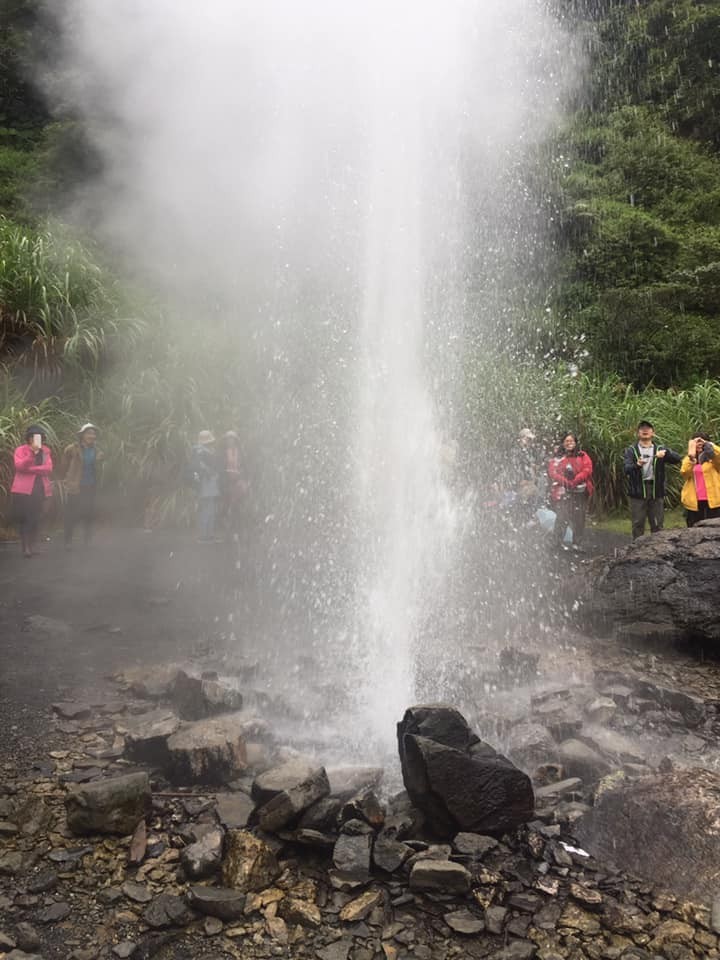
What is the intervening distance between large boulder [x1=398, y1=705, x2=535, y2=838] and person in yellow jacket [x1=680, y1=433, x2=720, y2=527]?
175 inches

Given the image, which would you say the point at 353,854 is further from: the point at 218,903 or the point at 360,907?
the point at 218,903

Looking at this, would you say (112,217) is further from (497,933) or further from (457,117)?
(497,933)

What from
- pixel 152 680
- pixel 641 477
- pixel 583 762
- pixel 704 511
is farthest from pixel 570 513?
pixel 152 680

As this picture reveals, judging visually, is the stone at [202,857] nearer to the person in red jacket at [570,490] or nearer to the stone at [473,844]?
the stone at [473,844]

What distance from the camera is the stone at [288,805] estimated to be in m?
2.58

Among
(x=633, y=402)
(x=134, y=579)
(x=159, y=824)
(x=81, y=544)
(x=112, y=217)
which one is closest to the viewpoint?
(x=159, y=824)

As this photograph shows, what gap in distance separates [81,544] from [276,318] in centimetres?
435

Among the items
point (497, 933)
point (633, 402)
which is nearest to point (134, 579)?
point (497, 933)

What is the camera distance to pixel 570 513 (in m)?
7.56

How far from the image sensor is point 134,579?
6.24 metres

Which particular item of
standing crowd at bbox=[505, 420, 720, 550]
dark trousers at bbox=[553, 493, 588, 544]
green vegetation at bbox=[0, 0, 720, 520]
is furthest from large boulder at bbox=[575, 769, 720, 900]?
green vegetation at bbox=[0, 0, 720, 520]

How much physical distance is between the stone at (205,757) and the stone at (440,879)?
974 mm

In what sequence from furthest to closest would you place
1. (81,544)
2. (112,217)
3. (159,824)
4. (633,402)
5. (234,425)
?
1. (633,402)
2. (234,425)
3. (112,217)
4. (81,544)
5. (159,824)

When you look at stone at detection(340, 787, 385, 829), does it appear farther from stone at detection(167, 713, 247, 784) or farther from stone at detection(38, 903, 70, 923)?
stone at detection(38, 903, 70, 923)
